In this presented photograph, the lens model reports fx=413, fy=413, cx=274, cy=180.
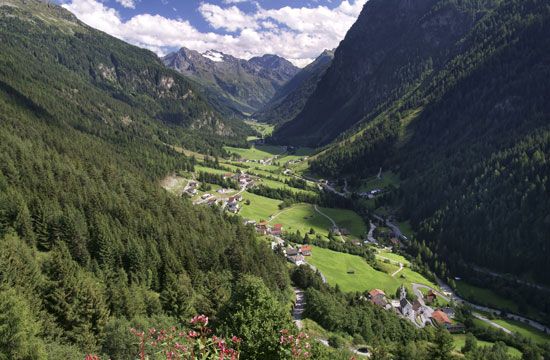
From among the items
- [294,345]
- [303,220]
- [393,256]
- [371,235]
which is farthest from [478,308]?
[294,345]

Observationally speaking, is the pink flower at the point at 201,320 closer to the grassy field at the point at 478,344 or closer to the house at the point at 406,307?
the grassy field at the point at 478,344

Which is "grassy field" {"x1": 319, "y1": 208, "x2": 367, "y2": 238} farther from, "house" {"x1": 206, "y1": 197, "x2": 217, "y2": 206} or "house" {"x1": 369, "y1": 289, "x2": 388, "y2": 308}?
"house" {"x1": 369, "y1": 289, "x2": 388, "y2": 308}

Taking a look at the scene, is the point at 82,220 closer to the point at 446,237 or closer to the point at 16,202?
the point at 16,202

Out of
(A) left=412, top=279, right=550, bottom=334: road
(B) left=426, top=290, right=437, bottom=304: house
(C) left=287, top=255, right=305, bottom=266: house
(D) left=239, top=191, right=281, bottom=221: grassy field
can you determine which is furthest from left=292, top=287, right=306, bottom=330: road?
(D) left=239, top=191, right=281, bottom=221: grassy field

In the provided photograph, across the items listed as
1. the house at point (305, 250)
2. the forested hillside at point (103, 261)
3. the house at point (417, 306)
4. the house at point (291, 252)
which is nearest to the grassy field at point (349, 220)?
the house at point (305, 250)

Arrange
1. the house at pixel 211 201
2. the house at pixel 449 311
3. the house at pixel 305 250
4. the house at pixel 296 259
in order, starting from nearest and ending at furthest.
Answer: the house at pixel 449 311, the house at pixel 296 259, the house at pixel 305 250, the house at pixel 211 201

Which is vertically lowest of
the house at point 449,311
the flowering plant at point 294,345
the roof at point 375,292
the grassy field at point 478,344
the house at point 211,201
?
the grassy field at point 478,344
